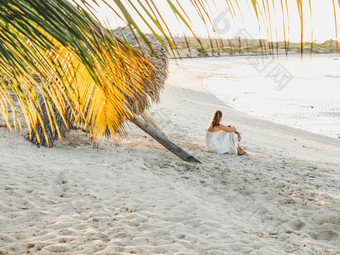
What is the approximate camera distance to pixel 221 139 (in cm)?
833

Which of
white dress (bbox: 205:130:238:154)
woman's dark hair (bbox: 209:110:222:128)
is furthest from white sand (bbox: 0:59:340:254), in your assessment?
woman's dark hair (bbox: 209:110:222:128)

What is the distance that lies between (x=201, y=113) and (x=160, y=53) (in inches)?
274

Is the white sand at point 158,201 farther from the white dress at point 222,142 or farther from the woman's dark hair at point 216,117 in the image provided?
the woman's dark hair at point 216,117

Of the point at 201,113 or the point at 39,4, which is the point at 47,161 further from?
the point at 201,113

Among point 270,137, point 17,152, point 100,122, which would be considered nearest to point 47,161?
point 17,152

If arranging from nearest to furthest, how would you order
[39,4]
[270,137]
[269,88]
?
1. [39,4]
2. [270,137]
3. [269,88]

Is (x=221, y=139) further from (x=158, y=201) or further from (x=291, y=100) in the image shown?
(x=291, y=100)

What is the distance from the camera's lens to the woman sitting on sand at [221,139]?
828 cm

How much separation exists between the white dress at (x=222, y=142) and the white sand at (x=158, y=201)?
257mm

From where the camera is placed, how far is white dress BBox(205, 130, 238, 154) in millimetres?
8281

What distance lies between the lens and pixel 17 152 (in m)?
6.68

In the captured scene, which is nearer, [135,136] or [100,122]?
[100,122]

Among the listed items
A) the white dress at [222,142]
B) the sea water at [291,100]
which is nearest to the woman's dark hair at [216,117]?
the white dress at [222,142]

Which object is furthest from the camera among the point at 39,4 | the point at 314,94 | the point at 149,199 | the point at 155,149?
the point at 314,94
